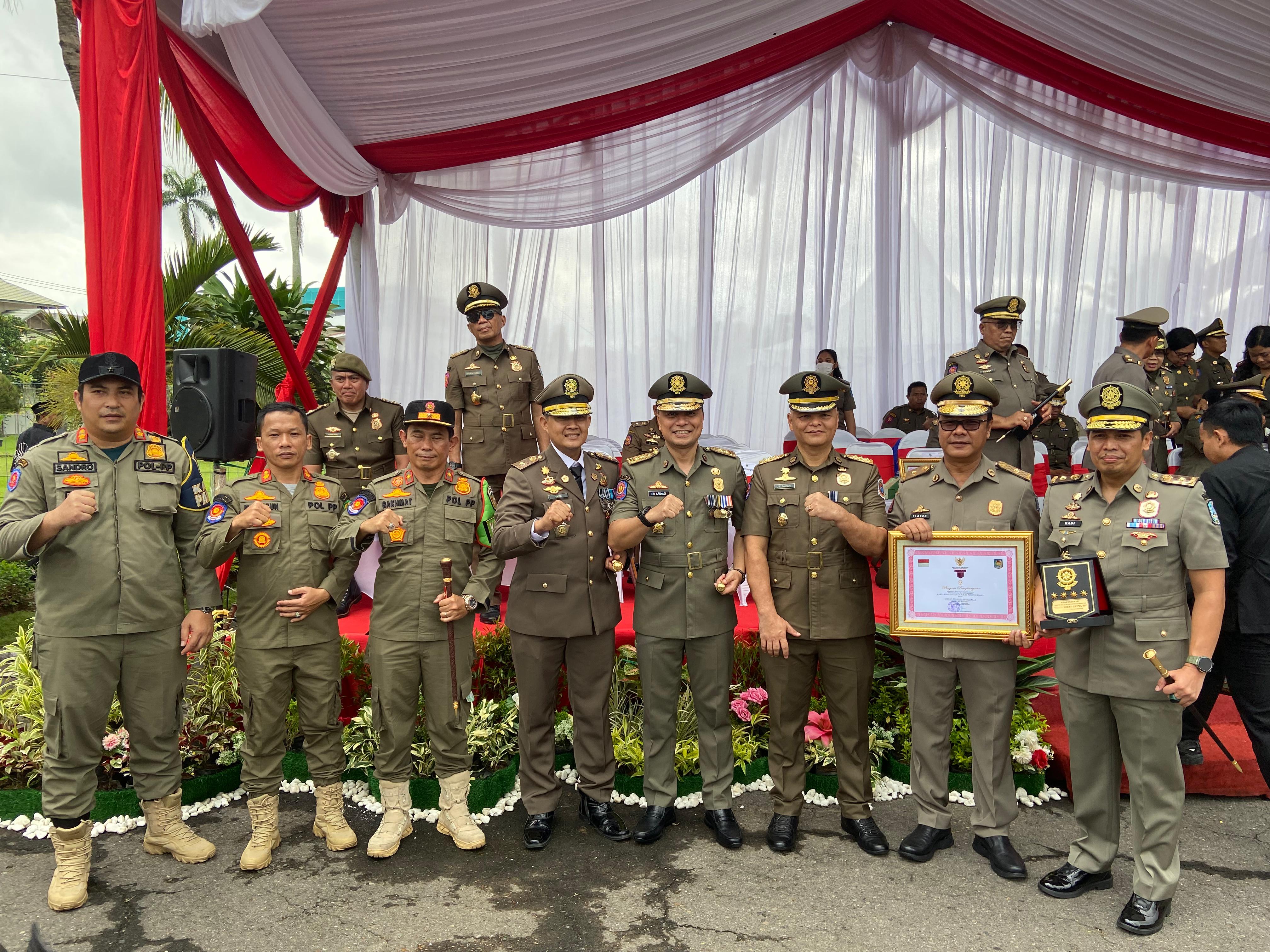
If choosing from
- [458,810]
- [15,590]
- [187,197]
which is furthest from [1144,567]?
[187,197]

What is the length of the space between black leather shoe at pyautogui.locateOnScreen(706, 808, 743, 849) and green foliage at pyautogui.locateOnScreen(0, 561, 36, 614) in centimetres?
948

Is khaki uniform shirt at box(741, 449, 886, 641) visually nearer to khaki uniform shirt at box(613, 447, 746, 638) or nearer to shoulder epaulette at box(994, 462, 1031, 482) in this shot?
khaki uniform shirt at box(613, 447, 746, 638)

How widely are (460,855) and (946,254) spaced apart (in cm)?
776

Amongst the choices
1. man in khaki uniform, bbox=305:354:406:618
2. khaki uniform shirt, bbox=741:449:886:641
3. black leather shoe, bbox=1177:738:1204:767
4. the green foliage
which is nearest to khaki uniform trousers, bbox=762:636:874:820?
khaki uniform shirt, bbox=741:449:886:641

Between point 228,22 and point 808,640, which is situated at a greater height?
point 228,22

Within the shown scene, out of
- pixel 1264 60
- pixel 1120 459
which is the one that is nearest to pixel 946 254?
pixel 1264 60

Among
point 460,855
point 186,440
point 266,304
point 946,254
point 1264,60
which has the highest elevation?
point 1264,60

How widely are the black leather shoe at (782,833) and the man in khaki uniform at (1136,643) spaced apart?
1.11 m

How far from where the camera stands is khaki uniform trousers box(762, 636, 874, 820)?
4.14 m

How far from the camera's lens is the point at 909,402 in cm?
922

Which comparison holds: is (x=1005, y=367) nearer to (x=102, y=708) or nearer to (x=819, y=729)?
(x=819, y=729)

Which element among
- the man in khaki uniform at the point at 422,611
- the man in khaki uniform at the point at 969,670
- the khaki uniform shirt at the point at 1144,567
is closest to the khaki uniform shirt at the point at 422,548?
the man in khaki uniform at the point at 422,611

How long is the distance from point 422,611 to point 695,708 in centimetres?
147

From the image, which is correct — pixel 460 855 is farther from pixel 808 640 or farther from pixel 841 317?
pixel 841 317
